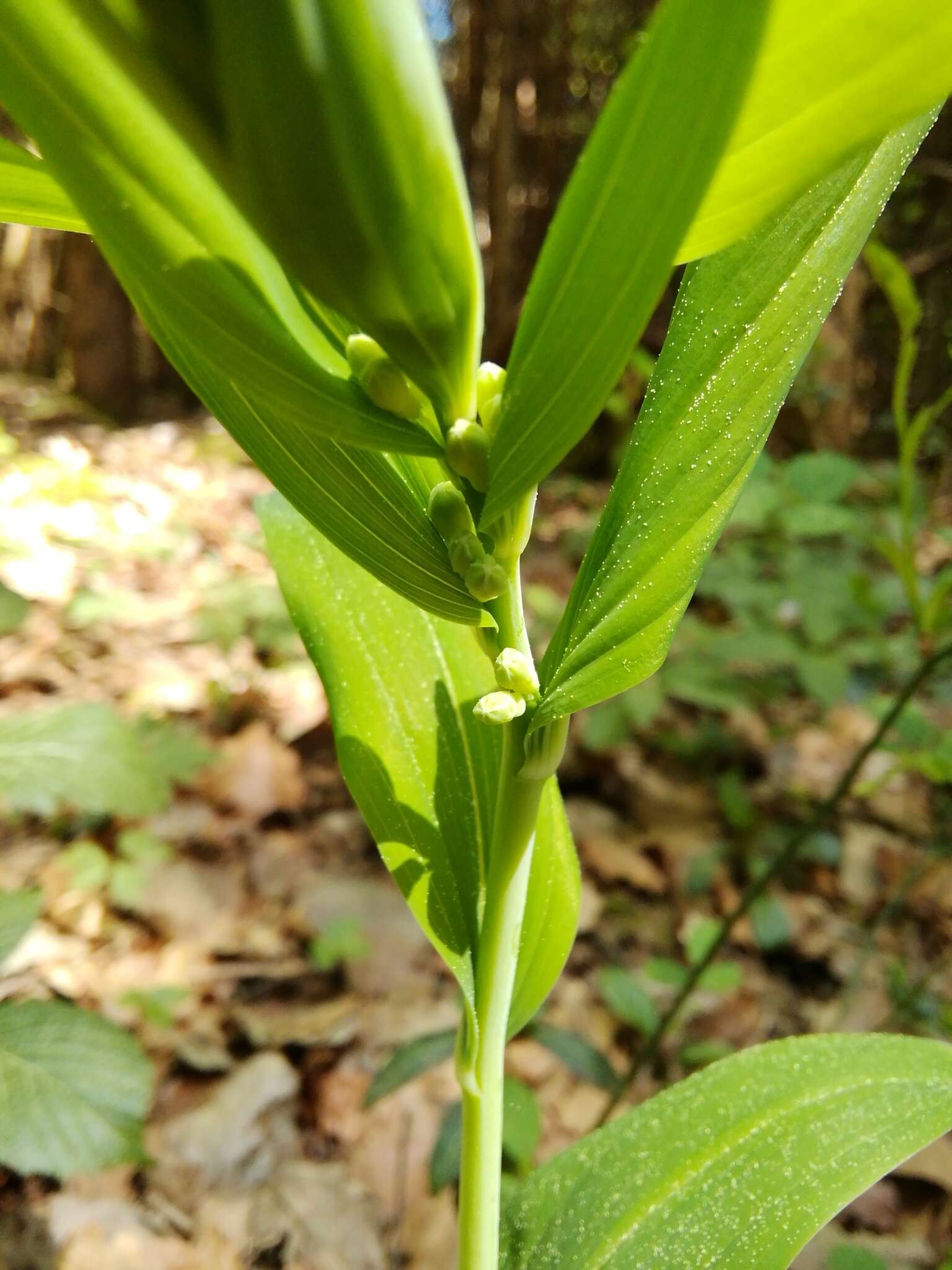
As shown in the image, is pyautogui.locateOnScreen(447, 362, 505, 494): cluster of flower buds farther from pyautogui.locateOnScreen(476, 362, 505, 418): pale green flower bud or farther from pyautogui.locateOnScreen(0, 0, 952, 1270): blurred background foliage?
pyautogui.locateOnScreen(0, 0, 952, 1270): blurred background foliage

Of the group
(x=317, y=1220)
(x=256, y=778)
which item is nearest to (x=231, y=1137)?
(x=317, y=1220)

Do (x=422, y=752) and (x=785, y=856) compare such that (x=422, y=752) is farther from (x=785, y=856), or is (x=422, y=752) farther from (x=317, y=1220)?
(x=317, y=1220)

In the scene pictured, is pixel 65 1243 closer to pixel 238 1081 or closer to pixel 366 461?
pixel 238 1081

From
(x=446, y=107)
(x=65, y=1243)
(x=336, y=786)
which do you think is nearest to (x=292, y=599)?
(x=446, y=107)

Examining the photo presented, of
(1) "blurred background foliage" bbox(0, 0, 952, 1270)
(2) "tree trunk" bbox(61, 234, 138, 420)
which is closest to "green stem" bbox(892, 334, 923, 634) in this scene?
(1) "blurred background foliage" bbox(0, 0, 952, 1270)

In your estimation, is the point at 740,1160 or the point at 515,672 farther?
the point at 740,1160

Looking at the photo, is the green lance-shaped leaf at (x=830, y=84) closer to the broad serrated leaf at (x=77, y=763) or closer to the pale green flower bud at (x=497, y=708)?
the pale green flower bud at (x=497, y=708)
